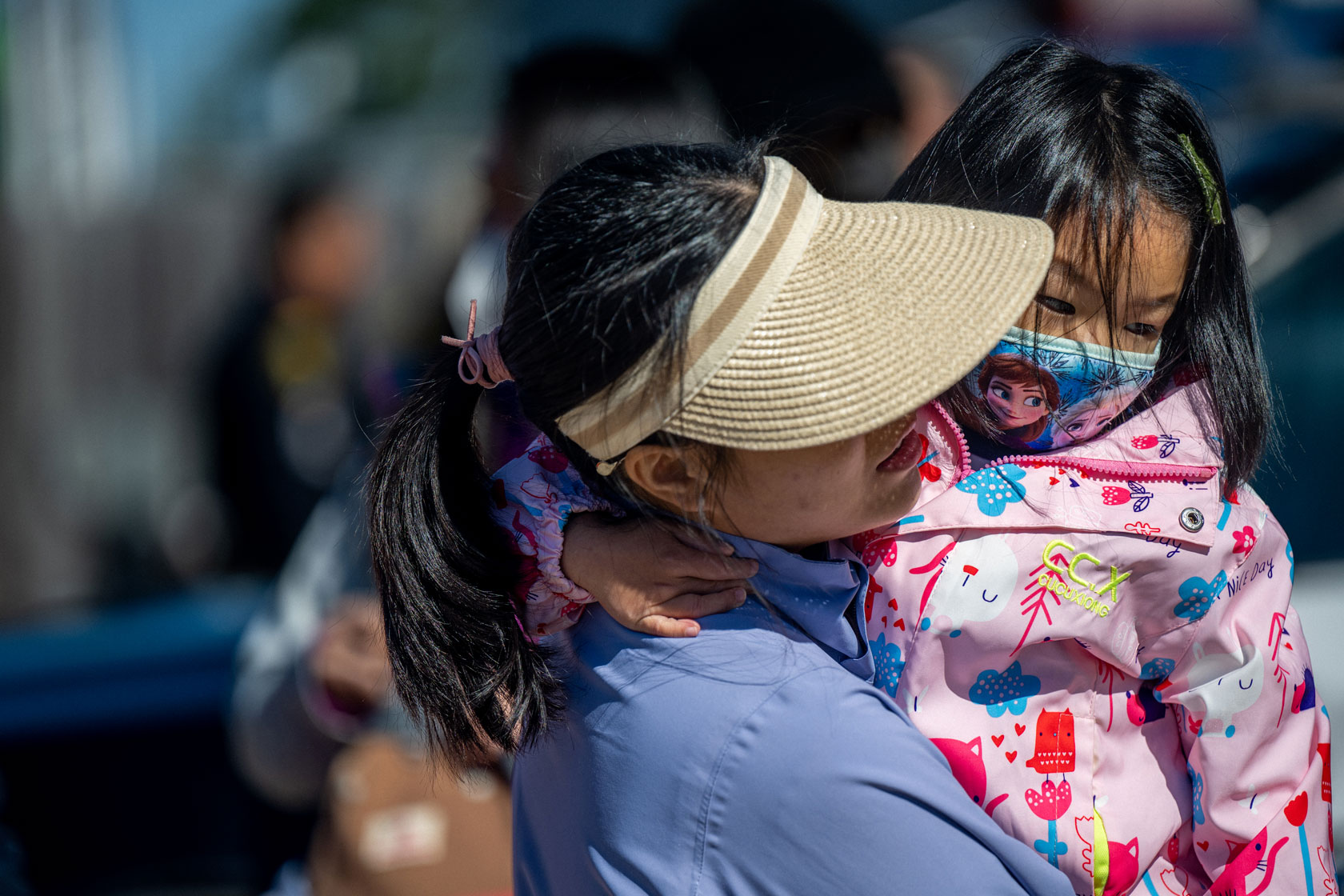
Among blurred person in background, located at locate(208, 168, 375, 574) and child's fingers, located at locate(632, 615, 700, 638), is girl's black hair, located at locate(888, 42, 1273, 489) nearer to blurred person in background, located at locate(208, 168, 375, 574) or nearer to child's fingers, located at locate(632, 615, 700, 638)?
child's fingers, located at locate(632, 615, 700, 638)

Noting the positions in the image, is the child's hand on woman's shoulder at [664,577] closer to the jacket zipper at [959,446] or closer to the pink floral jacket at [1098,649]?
the pink floral jacket at [1098,649]

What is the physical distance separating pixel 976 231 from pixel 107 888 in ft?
12.0

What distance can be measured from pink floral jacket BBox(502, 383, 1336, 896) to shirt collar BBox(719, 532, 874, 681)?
5 cm

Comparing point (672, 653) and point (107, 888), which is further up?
point (672, 653)

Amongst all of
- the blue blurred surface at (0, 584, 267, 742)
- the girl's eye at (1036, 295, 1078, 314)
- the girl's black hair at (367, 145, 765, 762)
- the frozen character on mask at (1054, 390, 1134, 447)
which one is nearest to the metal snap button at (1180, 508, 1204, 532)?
the frozen character on mask at (1054, 390, 1134, 447)

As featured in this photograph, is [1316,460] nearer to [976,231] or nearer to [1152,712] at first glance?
[1152,712]

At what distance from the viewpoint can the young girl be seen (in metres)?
1.19

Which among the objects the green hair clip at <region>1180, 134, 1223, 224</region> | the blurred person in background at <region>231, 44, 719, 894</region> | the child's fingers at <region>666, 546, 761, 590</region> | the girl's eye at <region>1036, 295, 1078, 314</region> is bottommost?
the blurred person in background at <region>231, 44, 719, 894</region>

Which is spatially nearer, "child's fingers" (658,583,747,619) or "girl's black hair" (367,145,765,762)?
"girl's black hair" (367,145,765,762)

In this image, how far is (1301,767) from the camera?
1.24 meters

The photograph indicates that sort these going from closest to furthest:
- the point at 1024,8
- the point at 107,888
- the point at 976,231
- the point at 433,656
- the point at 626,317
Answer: the point at 626,317 < the point at 976,231 < the point at 433,656 < the point at 107,888 < the point at 1024,8

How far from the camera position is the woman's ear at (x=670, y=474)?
3.47 feet

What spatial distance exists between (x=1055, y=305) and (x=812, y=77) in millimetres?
1569

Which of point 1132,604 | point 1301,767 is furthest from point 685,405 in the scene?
point 1301,767
